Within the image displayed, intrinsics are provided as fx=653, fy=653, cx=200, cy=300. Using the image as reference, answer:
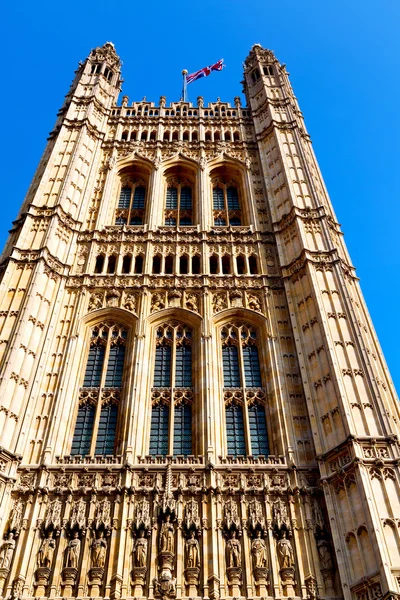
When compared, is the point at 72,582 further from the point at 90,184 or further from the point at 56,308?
the point at 90,184

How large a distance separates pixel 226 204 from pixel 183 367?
10.5 metres

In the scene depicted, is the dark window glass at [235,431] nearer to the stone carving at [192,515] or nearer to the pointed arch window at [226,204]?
the stone carving at [192,515]

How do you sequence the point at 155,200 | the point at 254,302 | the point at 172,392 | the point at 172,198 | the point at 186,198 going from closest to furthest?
1. the point at 172,392
2. the point at 254,302
3. the point at 155,200
4. the point at 172,198
5. the point at 186,198

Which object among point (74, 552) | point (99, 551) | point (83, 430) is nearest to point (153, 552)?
point (99, 551)

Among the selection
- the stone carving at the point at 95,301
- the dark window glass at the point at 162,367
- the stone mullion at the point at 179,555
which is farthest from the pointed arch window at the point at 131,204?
the stone mullion at the point at 179,555

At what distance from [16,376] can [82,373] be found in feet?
8.85

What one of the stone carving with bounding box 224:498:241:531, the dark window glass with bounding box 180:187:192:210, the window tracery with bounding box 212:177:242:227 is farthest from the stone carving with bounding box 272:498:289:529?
the dark window glass with bounding box 180:187:192:210

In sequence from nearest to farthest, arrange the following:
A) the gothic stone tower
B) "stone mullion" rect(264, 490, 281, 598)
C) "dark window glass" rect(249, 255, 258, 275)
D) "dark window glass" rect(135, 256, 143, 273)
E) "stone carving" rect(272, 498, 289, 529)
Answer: "stone mullion" rect(264, 490, 281, 598), the gothic stone tower, "stone carving" rect(272, 498, 289, 529), "dark window glass" rect(249, 255, 258, 275), "dark window glass" rect(135, 256, 143, 273)

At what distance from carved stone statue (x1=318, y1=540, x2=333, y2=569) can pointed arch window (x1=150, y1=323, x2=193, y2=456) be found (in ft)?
15.2

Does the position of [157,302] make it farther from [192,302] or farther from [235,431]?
[235,431]

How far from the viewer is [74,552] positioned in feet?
49.9

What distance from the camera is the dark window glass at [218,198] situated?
29.0 metres

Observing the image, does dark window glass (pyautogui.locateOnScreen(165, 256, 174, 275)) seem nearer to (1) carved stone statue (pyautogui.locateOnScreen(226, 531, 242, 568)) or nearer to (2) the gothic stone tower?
(2) the gothic stone tower

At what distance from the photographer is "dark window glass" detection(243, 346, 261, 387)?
20.4 m
